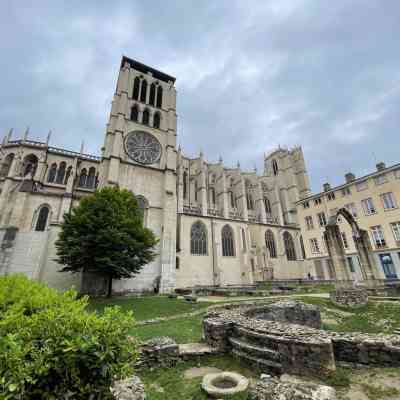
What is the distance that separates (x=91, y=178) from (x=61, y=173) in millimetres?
3973

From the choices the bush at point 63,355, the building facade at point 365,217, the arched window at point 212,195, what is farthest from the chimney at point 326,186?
the bush at point 63,355

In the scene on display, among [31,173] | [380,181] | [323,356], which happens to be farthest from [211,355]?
[31,173]

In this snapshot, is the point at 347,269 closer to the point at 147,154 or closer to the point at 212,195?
the point at 147,154

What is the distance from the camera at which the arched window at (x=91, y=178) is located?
1169 inches

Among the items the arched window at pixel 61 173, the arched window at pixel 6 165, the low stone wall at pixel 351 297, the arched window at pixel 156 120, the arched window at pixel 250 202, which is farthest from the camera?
the arched window at pixel 250 202

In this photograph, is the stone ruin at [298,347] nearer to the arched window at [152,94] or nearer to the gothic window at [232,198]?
the arched window at [152,94]

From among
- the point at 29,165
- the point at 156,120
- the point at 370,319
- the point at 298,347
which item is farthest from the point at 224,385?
the point at 29,165

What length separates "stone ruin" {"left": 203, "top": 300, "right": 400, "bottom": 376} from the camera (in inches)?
163

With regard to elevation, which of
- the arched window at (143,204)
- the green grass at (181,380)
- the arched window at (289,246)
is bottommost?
the green grass at (181,380)

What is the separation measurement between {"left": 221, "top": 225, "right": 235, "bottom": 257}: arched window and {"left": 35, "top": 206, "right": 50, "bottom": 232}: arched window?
22792mm

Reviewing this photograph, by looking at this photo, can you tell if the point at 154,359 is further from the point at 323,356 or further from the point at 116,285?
the point at 116,285

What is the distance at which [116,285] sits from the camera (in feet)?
65.3

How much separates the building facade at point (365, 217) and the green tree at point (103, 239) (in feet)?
58.9

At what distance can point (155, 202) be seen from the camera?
2492 centimetres
